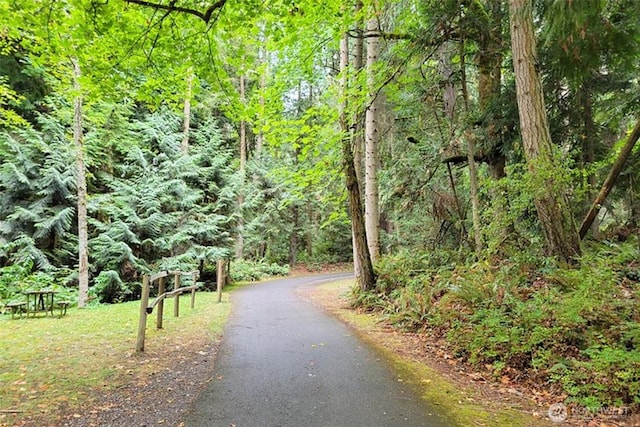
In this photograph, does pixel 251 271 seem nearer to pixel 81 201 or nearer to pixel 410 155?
pixel 81 201

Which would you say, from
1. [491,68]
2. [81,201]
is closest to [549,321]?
[491,68]

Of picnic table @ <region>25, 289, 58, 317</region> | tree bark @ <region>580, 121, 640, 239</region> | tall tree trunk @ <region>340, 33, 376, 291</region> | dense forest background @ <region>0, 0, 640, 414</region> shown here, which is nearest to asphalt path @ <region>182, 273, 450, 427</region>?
dense forest background @ <region>0, 0, 640, 414</region>

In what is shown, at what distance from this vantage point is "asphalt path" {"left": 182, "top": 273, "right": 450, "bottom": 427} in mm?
3465

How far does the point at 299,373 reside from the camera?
4.71m

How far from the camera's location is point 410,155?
11.0 metres

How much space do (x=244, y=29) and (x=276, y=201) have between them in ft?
55.9

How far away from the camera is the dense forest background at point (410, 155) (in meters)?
5.27

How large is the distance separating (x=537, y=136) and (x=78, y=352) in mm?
8478

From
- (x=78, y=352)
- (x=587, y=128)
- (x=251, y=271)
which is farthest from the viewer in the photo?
(x=251, y=271)

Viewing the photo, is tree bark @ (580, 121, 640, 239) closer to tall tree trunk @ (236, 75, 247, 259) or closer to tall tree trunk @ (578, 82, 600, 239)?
tall tree trunk @ (578, 82, 600, 239)

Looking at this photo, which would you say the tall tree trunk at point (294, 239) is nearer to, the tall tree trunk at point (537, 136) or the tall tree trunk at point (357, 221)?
the tall tree trunk at point (357, 221)

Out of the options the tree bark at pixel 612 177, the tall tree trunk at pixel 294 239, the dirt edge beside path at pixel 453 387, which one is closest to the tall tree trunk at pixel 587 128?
the tree bark at pixel 612 177

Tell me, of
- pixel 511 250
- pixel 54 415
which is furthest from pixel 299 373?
pixel 511 250

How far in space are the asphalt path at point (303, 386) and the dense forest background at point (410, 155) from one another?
1.55 meters
